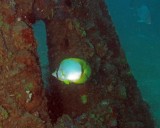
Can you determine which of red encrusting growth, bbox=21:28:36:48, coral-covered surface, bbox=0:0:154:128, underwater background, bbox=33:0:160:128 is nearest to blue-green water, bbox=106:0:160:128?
underwater background, bbox=33:0:160:128

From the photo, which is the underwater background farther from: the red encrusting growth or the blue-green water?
the red encrusting growth

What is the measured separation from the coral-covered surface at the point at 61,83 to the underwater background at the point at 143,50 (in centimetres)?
121

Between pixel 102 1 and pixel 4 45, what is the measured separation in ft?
11.3

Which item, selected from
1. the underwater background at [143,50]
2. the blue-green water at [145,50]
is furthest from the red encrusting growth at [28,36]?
the blue-green water at [145,50]

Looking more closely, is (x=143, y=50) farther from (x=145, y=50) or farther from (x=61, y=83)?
(x=61, y=83)

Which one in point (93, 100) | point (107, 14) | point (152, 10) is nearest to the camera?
point (93, 100)

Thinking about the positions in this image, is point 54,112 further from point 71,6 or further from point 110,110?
point 71,6

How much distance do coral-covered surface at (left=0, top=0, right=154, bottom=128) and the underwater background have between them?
1207mm

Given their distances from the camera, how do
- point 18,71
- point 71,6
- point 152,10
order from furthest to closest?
1. point 152,10
2. point 71,6
3. point 18,71

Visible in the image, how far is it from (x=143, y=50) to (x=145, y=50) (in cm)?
12

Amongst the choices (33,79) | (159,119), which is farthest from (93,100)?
(159,119)

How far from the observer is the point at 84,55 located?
5.20 m

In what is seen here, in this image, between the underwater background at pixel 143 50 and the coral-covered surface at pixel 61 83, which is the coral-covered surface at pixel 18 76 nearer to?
Answer: the coral-covered surface at pixel 61 83

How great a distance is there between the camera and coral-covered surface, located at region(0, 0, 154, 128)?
12.3 ft
